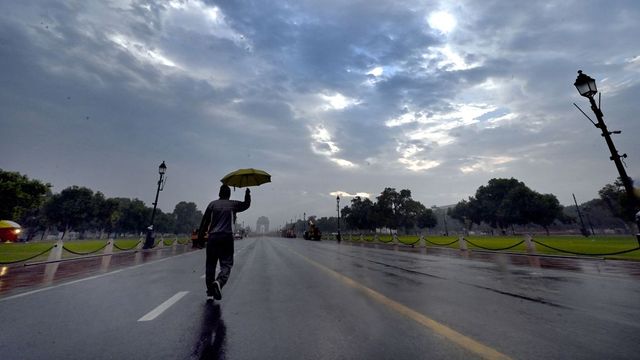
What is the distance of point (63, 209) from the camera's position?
231ft

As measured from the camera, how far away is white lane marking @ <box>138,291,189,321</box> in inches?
174

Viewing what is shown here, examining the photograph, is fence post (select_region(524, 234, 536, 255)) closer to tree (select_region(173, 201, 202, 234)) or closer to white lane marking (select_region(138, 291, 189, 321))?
white lane marking (select_region(138, 291, 189, 321))

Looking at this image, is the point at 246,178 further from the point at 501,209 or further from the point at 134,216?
the point at 134,216

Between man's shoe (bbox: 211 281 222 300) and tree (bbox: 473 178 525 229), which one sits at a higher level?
→ tree (bbox: 473 178 525 229)

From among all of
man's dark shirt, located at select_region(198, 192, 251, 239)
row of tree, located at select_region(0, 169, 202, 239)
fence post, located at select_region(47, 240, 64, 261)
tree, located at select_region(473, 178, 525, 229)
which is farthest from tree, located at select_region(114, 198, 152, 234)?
man's dark shirt, located at select_region(198, 192, 251, 239)

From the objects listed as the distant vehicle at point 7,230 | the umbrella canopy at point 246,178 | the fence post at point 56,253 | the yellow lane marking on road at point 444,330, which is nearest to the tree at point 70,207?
the distant vehicle at point 7,230

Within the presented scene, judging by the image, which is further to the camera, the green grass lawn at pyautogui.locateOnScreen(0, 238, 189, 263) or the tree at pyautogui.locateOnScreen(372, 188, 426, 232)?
the tree at pyautogui.locateOnScreen(372, 188, 426, 232)

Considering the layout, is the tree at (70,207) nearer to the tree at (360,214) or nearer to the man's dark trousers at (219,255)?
the tree at (360,214)

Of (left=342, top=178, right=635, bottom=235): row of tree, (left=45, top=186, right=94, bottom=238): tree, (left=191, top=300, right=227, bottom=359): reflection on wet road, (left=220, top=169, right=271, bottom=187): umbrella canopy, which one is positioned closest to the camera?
(left=191, top=300, right=227, bottom=359): reflection on wet road

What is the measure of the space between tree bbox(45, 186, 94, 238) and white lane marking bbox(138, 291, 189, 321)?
84.2 m

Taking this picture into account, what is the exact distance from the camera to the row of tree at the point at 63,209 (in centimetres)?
3475

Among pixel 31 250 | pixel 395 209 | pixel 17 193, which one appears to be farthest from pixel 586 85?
pixel 395 209

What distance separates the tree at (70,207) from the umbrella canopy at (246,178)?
8344 cm

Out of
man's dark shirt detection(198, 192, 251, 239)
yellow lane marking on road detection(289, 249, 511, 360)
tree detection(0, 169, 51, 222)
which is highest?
tree detection(0, 169, 51, 222)
